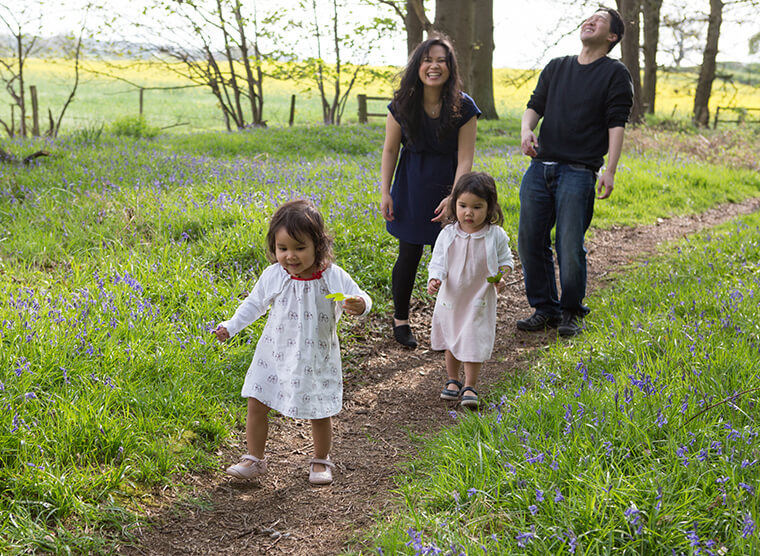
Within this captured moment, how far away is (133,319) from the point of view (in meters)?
4.25

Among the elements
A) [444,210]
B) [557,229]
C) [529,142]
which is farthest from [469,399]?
[529,142]

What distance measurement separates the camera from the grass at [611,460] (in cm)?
229

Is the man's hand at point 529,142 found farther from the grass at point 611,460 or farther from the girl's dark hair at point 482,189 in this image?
the grass at point 611,460

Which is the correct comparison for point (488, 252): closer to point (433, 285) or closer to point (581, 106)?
point (433, 285)

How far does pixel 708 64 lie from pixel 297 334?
24144 mm

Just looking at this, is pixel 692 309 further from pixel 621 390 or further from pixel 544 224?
pixel 621 390

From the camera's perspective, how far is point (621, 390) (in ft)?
10.9

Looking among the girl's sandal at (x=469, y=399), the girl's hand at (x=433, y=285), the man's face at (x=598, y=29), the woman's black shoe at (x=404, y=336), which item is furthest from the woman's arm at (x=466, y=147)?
the girl's sandal at (x=469, y=399)

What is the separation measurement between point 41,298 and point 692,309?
481cm

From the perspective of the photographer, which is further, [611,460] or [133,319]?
[133,319]

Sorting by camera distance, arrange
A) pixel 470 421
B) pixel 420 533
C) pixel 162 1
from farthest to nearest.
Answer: pixel 162 1 < pixel 470 421 < pixel 420 533

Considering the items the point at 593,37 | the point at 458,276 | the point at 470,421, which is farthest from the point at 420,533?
the point at 593,37

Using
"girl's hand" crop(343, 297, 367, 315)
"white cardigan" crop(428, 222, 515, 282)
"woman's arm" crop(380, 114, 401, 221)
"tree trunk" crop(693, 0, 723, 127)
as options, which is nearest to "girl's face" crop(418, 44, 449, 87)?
"woman's arm" crop(380, 114, 401, 221)

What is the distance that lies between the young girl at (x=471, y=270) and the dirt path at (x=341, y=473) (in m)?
0.45
